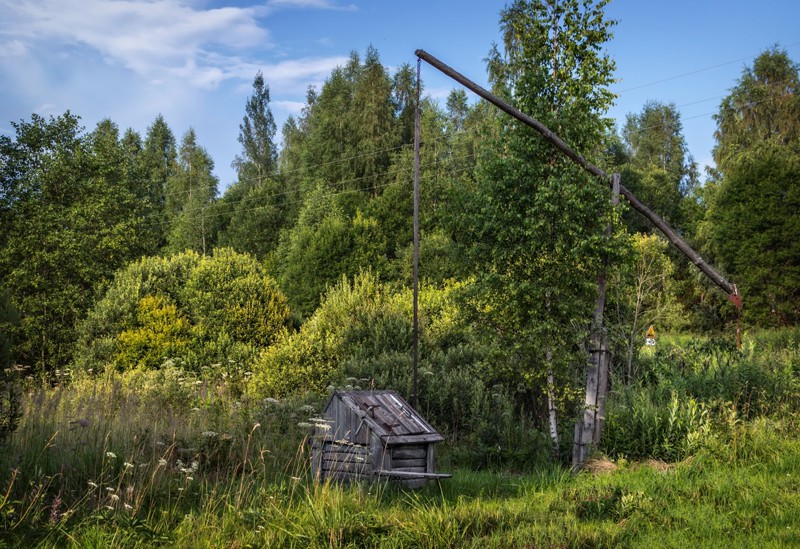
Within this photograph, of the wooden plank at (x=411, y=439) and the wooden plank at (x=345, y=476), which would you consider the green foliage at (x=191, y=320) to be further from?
the wooden plank at (x=411, y=439)

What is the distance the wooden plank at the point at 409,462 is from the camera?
277 inches

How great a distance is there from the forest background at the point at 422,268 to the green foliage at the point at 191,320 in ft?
0.24

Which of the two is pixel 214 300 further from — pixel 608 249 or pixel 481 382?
pixel 608 249

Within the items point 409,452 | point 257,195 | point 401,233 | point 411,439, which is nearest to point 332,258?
A: point 401,233

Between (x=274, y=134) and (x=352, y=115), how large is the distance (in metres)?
15.4

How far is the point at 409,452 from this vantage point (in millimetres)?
7141

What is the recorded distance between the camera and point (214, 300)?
21812 mm

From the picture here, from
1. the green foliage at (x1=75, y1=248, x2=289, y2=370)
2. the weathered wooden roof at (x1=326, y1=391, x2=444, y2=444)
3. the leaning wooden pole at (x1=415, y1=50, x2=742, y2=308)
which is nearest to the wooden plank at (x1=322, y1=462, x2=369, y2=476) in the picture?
the weathered wooden roof at (x1=326, y1=391, x2=444, y2=444)

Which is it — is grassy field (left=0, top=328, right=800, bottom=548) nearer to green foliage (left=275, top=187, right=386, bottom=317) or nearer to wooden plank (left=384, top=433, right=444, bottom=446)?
wooden plank (left=384, top=433, right=444, bottom=446)

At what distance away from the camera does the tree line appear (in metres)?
8.99

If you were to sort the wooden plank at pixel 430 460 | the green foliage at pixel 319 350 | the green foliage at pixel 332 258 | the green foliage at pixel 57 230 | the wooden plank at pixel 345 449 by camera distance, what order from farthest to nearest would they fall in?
the green foliage at pixel 332 258 < the green foliage at pixel 57 230 < the green foliage at pixel 319 350 < the wooden plank at pixel 430 460 < the wooden plank at pixel 345 449

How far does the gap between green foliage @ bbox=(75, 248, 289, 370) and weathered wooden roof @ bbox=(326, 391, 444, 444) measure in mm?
13931

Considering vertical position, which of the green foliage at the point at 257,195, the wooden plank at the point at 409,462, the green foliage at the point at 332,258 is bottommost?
the wooden plank at the point at 409,462

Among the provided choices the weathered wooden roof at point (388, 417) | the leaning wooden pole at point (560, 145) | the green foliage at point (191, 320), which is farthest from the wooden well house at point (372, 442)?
the green foliage at point (191, 320)
